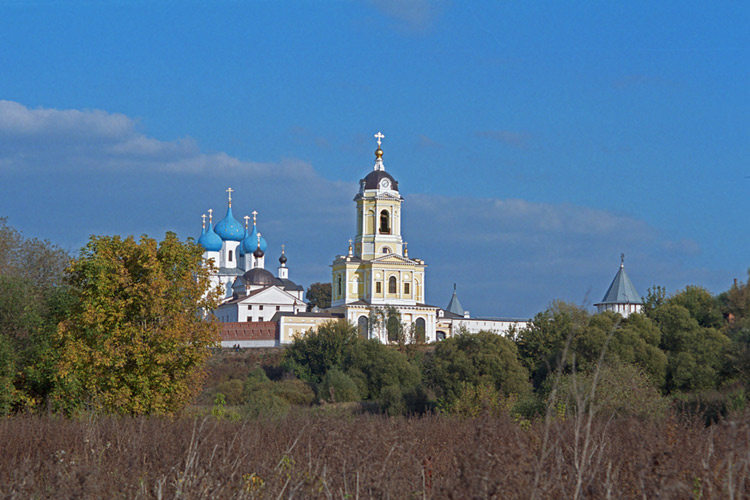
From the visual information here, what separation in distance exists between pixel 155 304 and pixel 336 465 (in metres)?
15.5

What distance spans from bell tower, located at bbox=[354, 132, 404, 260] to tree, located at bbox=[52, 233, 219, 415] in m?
57.1

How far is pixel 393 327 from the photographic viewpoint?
75375mm

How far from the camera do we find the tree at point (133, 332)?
72.3 ft

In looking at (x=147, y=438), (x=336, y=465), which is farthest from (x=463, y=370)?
(x=336, y=465)

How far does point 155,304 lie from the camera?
72.9 ft

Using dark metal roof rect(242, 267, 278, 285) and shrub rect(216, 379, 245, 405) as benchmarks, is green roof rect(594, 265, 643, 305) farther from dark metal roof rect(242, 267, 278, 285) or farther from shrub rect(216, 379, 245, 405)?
shrub rect(216, 379, 245, 405)

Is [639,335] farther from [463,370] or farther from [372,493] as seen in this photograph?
[372,493]

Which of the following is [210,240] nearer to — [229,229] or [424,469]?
[229,229]

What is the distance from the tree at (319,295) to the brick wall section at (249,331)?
1210 inches

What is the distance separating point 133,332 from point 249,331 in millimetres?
54075

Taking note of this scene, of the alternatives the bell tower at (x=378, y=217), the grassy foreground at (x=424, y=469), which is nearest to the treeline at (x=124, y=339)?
the grassy foreground at (x=424, y=469)

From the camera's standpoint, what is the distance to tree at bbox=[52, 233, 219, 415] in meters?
22.0

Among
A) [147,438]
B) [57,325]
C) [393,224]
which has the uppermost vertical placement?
[393,224]

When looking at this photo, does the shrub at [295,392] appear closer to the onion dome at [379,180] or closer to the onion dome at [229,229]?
the onion dome at [379,180]
